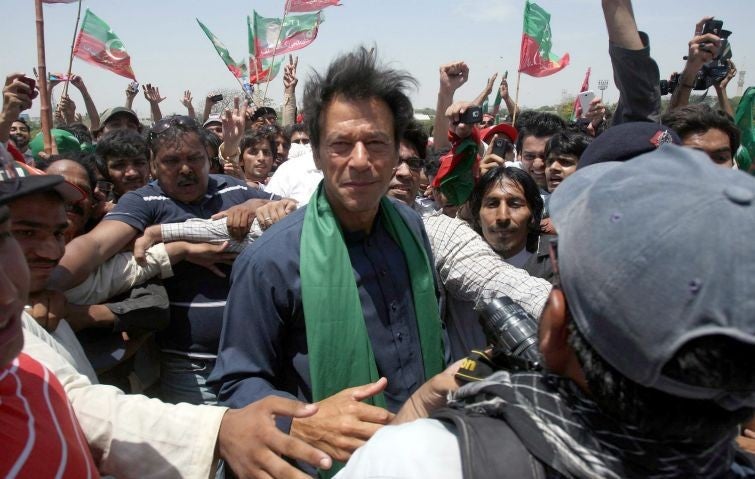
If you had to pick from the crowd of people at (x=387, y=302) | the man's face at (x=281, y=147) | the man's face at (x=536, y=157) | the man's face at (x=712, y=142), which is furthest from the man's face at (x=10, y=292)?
the man's face at (x=281, y=147)

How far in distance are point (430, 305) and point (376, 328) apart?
0.22 m

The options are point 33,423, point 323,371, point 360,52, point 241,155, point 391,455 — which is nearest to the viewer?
point 391,455

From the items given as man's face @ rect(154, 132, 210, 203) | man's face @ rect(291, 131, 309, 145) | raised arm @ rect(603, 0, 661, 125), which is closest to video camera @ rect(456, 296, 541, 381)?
raised arm @ rect(603, 0, 661, 125)

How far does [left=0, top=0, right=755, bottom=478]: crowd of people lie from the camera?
64cm

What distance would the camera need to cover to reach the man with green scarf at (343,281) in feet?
5.23

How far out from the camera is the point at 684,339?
1.98 feet

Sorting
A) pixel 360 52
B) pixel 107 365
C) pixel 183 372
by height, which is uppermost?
pixel 360 52

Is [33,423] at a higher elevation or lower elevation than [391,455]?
lower

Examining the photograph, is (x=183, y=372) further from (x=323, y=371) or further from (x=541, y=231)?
(x=541, y=231)

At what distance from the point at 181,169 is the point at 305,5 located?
8.16 meters

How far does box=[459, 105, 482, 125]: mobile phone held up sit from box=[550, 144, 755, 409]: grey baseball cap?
1.81 meters

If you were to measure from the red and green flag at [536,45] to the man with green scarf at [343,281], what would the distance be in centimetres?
705

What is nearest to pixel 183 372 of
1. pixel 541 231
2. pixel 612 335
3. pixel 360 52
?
pixel 360 52

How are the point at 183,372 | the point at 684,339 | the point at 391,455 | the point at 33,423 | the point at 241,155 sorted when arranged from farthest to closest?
the point at 241,155
the point at 183,372
the point at 33,423
the point at 391,455
the point at 684,339
